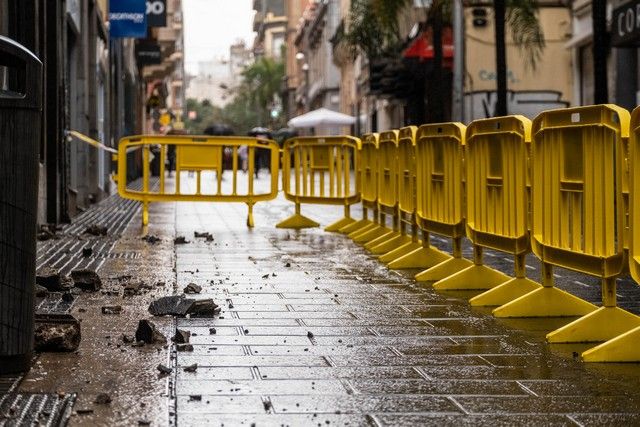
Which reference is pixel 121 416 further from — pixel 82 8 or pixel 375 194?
pixel 82 8

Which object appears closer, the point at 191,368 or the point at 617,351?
the point at 191,368

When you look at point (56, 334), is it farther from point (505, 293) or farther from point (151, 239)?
point (151, 239)

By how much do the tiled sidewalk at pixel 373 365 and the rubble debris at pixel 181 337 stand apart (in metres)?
0.08

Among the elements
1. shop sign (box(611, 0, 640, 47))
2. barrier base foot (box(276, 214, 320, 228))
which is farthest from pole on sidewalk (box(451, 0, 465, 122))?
barrier base foot (box(276, 214, 320, 228))

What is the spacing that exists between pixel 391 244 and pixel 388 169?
39.6 inches

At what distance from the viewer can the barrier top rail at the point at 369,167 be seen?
48.5 ft

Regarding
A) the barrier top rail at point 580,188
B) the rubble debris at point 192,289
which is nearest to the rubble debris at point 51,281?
the rubble debris at point 192,289

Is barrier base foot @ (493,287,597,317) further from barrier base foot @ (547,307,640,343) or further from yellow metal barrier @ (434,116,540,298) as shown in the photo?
barrier base foot @ (547,307,640,343)

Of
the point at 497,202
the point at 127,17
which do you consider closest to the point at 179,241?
the point at 497,202

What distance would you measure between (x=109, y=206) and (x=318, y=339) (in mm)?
16727

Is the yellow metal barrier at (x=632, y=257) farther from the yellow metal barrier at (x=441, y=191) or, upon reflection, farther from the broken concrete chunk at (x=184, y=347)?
the yellow metal barrier at (x=441, y=191)

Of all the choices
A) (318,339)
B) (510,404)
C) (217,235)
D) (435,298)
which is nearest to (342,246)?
(217,235)

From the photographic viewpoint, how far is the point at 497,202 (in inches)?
347

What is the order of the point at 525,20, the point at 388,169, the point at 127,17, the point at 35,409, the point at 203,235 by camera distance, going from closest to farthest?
the point at 35,409 → the point at 388,169 → the point at 203,235 → the point at 525,20 → the point at 127,17
